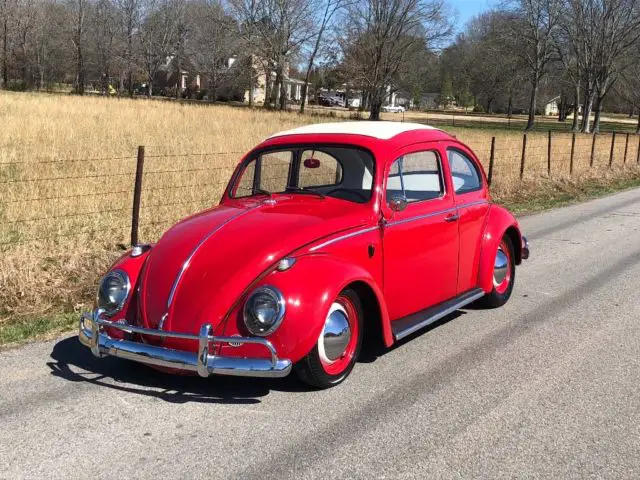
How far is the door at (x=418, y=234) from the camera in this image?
15.9 feet

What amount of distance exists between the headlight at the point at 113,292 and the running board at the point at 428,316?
185 centimetres

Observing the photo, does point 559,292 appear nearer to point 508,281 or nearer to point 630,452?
point 508,281

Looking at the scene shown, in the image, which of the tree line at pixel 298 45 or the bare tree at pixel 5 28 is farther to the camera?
the bare tree at pixel 5 28

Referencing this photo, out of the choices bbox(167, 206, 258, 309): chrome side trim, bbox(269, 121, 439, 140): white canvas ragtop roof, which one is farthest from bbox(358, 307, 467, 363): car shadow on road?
bbox(269, 121, 439, 140): white canvas ragtop roof

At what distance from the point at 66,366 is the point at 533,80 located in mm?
55116

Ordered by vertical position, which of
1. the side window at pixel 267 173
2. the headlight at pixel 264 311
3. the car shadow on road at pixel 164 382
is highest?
the side window at pixel 267 173

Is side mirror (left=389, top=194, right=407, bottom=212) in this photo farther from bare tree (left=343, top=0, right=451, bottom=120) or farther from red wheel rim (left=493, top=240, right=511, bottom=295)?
bare tree (left=343, top=0, right=451, bottom=120)

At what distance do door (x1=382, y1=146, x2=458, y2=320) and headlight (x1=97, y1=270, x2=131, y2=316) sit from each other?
1.78 m

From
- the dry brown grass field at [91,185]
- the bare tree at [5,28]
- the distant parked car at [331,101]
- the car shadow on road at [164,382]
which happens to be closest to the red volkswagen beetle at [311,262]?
the car shadow on road at [164,382]

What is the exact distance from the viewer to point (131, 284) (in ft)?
14.3

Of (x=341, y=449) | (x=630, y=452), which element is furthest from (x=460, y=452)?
(x=630, y=452)

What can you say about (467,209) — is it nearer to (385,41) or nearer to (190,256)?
(190,256)

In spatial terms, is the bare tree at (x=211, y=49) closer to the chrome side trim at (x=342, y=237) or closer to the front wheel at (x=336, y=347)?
the chrome side trim at (x=342, y=237)

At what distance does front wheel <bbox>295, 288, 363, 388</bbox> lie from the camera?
164 inches
